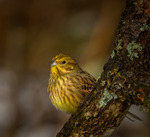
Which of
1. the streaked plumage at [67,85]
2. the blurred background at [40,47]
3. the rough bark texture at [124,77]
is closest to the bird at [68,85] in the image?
the streaked plumage at [67,85]

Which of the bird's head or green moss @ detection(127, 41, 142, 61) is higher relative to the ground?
the bird's head

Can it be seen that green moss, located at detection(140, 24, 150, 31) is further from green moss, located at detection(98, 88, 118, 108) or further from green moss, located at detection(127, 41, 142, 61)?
green moss, located at detection(98, 88, 118, 108)

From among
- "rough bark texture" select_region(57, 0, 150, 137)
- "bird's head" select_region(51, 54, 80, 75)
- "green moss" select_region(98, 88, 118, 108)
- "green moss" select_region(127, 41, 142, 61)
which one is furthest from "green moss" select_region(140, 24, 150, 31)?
"bird's head" select_region(51, 54, 80, 75)

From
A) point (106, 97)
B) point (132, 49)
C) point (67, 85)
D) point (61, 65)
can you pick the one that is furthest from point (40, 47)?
point (132, 49)

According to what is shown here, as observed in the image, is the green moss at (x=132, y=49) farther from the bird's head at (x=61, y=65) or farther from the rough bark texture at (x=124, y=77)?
the bird's head at (x=61, y=65)

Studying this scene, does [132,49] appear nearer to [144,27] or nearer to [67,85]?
[144,27]

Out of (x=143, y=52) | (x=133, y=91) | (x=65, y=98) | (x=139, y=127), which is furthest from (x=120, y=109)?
(x=139, y=127)
